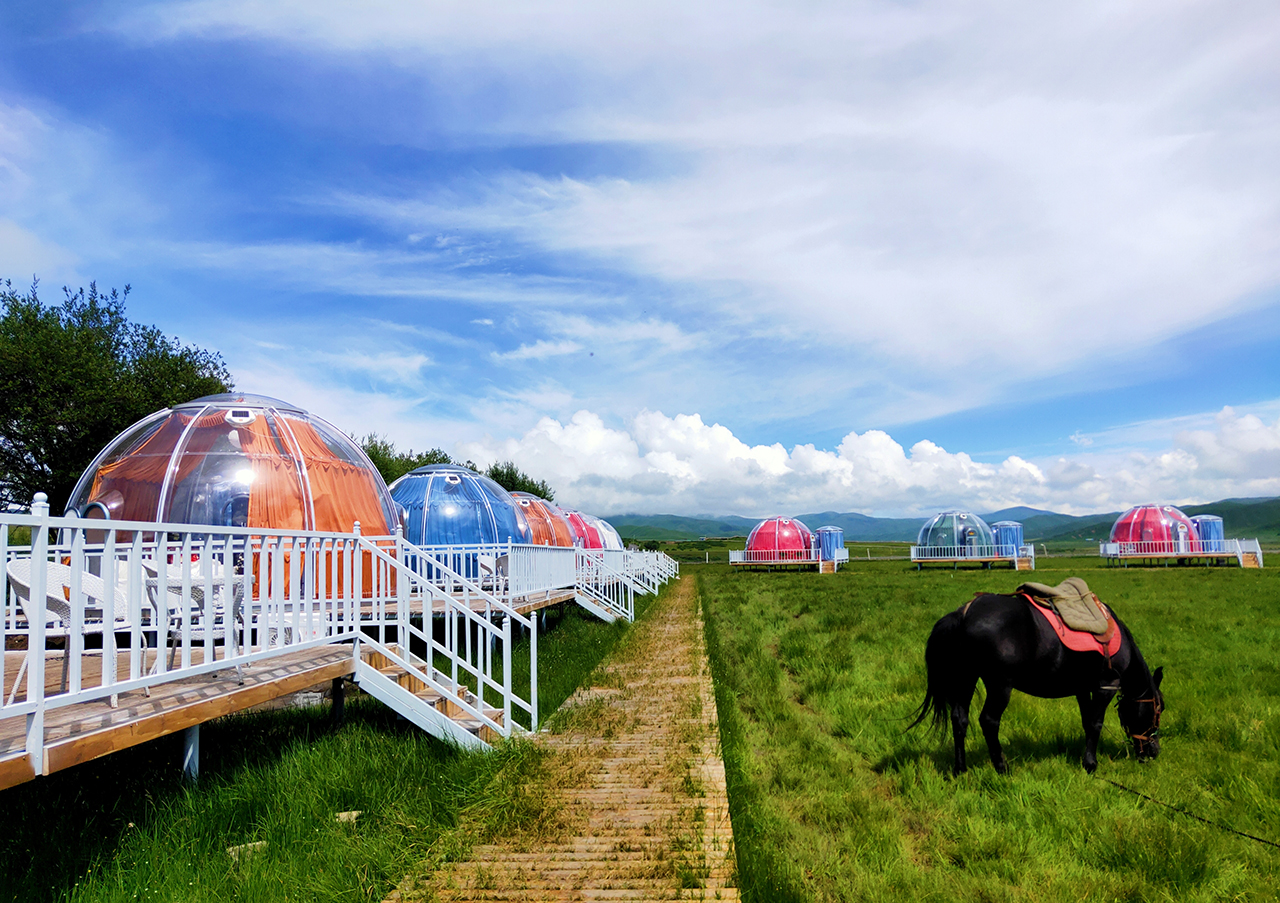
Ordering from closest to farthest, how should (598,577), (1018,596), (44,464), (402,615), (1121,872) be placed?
(1121,872), (1018,596), (402,615), (598,577), (44,464)

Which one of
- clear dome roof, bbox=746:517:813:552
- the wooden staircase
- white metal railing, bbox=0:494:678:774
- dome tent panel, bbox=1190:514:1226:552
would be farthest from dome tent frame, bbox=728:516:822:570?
the wooden staircase

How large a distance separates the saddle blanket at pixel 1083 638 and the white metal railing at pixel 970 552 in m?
40.8

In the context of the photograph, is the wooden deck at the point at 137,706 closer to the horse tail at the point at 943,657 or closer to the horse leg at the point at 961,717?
the horse tail at the point at 943,657

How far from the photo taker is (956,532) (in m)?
49.3

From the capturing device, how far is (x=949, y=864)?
4680 millimetres

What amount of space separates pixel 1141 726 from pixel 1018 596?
1.45 meters

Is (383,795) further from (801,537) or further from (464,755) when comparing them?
(801,537)

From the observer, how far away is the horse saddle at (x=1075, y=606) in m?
6.41

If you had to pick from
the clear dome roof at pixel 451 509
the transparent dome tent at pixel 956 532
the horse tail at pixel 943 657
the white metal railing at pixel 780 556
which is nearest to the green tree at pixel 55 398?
the clear dome roof at pixel 451 509

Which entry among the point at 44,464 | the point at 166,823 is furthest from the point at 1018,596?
the point at 44,464

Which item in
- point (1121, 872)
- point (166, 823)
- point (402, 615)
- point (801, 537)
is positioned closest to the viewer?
point (1121, 872)

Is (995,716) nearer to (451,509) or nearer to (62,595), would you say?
(62,595)

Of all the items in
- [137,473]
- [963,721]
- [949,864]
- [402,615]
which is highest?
[137,473]

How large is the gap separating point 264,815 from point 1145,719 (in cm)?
704
